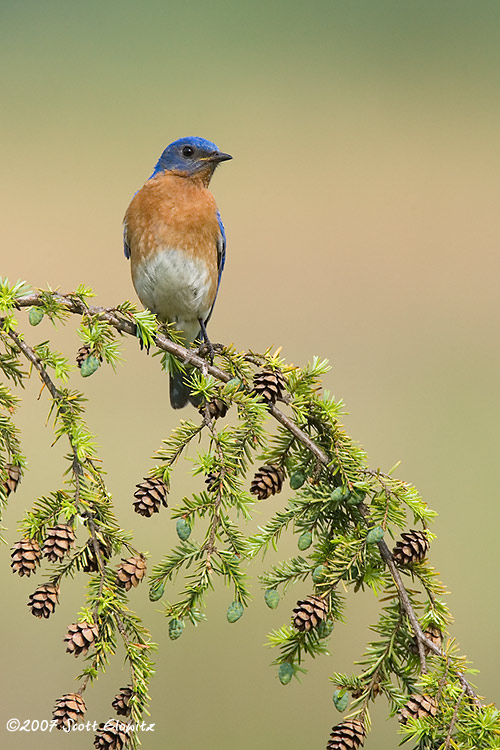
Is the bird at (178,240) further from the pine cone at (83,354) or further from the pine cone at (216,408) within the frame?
the pine cone at (83,354)

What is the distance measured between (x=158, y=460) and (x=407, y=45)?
427 inches

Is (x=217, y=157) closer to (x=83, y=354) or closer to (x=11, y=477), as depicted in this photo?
(x=83, y=354)

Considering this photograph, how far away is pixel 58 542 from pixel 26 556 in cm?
7

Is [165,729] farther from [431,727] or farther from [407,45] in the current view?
[407,45]

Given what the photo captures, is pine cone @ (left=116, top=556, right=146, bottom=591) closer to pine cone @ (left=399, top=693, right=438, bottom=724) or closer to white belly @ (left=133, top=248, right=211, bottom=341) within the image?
pine cone @ (left=399, top=693, right=438, bottom=724)

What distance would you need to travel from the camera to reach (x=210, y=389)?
5.71 feet

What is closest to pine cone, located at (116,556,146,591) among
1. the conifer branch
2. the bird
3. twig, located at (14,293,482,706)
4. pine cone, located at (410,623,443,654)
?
the conifer branch

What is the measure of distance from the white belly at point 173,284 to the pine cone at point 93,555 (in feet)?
5.59

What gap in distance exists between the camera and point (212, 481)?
159 cm

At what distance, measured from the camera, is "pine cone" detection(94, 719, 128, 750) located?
1314mm

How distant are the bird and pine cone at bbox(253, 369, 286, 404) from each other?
130 cm

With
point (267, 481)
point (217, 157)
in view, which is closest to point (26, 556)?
point (267, 481)

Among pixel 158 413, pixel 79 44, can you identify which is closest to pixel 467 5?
pixel 79 44

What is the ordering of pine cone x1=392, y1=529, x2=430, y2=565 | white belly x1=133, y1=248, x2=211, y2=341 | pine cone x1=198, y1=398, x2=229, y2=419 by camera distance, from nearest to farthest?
1. pine cone x1=392, y1=529, x2=430, y2=565
2. pine cone x1=198, y1=398, x2=229, y2=419
3. white belly x1=133, y1=248, x2=211, y2=341
